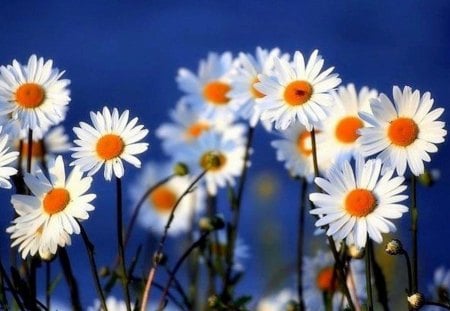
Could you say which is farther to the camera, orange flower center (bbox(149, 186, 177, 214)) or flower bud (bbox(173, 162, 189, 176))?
orange flower center (bbox(149, 186, 177, 214))

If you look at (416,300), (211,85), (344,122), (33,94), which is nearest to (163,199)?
(211,85)

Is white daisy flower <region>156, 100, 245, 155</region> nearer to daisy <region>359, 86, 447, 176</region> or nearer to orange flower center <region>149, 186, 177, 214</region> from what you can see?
orange flower center <region>149, 186, 177, 214</region>

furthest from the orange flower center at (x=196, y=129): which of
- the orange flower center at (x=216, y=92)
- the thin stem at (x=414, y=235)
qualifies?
the thin stem at (x=414, y=235)

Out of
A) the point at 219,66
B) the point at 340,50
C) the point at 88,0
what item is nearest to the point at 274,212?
the point at 219,66

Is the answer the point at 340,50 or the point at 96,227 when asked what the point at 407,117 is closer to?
the point at 96,227

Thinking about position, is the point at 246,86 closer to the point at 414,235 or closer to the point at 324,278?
the point at 324,278

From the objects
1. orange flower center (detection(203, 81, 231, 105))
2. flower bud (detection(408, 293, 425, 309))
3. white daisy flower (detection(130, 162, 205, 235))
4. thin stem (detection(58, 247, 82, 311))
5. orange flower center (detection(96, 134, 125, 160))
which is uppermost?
orange flower center (detection(203, 81, 231, 105))

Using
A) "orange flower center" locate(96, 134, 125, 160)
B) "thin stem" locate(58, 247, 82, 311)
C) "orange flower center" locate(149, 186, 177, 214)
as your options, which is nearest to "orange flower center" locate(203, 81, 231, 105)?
"orange flower center" locate(149, 186, 177, 214)
